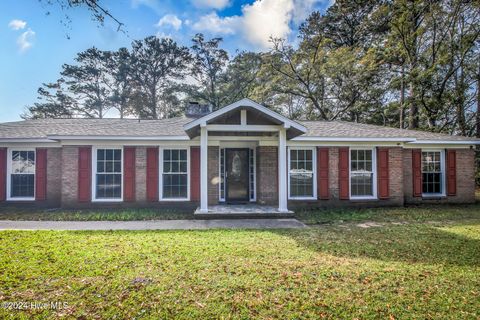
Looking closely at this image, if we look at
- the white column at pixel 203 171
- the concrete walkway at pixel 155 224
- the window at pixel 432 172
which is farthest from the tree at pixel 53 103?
the window at pixel 432 172

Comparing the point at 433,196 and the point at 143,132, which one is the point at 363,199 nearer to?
the point at 433,196

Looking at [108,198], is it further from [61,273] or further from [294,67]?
[294,67]

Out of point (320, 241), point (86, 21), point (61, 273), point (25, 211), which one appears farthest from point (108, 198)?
point (320, 241)

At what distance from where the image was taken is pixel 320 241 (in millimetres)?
5691

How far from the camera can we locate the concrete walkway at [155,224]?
6882 millimetres

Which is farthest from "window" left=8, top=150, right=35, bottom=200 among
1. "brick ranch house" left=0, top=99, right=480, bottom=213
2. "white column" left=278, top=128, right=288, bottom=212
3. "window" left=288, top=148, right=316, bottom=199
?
"window" left=288, top=148, right=316, bottom=199

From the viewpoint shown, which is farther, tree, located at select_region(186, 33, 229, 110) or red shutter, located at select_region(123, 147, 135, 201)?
tree, located at select_region(186, 33, 229, 110)

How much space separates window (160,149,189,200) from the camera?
31.7 ft

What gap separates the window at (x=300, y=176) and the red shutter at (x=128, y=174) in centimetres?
611

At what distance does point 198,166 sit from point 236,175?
5.35ft

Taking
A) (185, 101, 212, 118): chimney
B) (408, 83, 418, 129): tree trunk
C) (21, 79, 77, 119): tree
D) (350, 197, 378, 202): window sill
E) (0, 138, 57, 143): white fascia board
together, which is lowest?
(350, 197, 378, 202): window sill

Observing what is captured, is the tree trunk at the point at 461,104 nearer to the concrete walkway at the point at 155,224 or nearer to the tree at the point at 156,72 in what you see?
the concrete walkway at the point at 155,224

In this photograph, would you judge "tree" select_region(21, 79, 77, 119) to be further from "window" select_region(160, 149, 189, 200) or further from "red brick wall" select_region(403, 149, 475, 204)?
"red brick wall" select_region(403, 149, 475, 204)

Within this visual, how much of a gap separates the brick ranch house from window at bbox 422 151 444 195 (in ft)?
1.80
